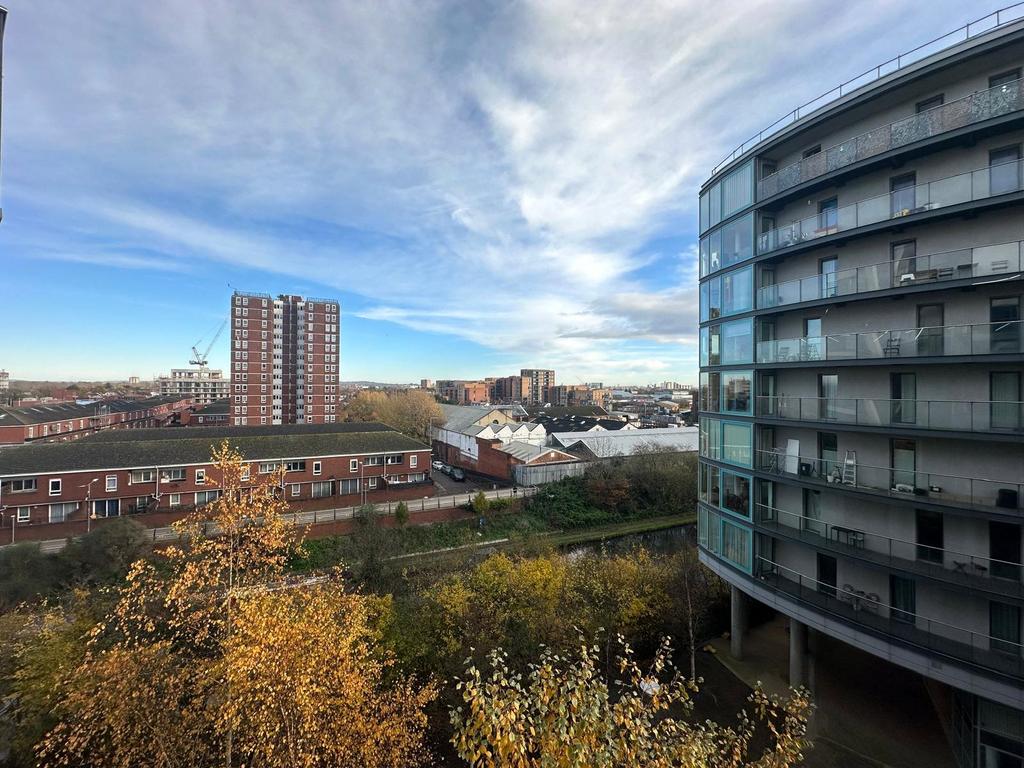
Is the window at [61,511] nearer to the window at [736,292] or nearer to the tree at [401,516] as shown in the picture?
the tree at [401,516]

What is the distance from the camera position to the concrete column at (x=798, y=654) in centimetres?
1389

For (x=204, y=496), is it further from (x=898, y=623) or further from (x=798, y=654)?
(x=898, y=623)

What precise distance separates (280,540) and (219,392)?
14722cm

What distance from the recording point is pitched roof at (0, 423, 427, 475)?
27.5 meters

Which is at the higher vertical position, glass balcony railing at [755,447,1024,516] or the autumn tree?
glass balcony railing at [755,447,1024,516]

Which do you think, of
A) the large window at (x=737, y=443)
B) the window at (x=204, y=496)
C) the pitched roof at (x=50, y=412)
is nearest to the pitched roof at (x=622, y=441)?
the large window at (x=737, y=443)

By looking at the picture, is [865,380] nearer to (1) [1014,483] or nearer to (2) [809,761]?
(1) [1014,483]

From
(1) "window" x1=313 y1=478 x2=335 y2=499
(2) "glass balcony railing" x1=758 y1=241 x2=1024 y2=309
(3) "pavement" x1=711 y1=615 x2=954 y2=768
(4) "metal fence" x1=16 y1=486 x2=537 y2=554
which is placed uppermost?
(2) "glass balcony railing" x1=758 y1=241 x2=1024 y2=309

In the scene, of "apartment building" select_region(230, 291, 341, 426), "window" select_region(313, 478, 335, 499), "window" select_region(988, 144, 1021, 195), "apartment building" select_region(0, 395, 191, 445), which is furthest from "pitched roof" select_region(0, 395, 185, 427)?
"window" select_region(988, 144, 1021, 195)

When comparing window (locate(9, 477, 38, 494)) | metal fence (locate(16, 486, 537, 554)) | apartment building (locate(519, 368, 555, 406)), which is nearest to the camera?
metal fence (locate(16, 486, 537, 554))

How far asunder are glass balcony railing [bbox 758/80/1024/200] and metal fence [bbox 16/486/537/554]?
27.9 m

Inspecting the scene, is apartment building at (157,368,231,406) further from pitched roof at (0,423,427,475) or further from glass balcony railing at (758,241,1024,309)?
glass balcony railing at (758,241,1024,309)

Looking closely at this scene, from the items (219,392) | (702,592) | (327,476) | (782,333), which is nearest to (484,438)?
(327,476)

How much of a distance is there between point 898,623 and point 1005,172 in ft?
36.5
